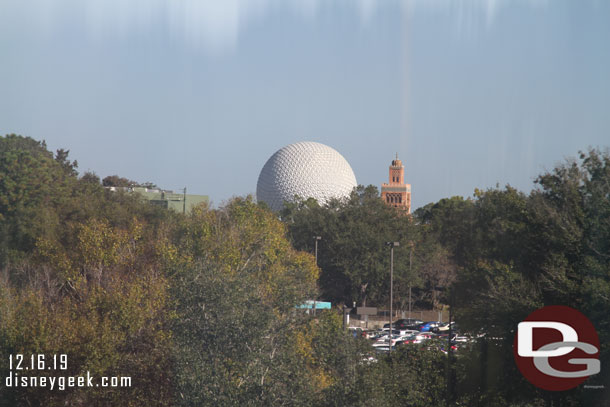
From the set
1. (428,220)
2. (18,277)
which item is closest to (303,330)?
(18,277)

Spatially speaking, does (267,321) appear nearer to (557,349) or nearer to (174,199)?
(557,349)

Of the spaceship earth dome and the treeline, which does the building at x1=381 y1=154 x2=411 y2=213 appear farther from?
the treeline

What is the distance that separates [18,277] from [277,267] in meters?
12.3

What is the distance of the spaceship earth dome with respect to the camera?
80625mm

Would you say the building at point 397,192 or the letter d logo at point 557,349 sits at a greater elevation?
the building at point 397,192

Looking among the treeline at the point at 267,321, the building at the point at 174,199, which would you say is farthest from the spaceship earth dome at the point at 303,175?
the treeline at the point at 267,321

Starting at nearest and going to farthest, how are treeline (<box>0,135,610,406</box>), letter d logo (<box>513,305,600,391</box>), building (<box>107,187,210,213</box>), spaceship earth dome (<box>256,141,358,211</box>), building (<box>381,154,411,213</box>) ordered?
treeline (<box>0,135,610,406</box>), letter d logo (<box>513,305,600,391</box>), building (<box>107,187,210,213</box>), spaceship earth dome (<box>256,141,358,211</box>), building (<box>381,154,411,213</box>)

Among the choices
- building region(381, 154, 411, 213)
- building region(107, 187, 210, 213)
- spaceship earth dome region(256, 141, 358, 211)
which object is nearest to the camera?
building region(107, 187, 210, 213)

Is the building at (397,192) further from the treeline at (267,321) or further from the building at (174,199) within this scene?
the treeline at (267,321)

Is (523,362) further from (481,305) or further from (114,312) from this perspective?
(114,312)

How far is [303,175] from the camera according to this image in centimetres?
8125

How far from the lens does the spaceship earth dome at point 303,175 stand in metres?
80.6

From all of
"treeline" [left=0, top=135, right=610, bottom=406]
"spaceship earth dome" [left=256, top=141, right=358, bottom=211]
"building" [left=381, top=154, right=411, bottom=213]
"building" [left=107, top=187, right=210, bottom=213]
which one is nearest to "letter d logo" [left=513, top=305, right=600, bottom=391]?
"treeline" [left=0, top=135, right=610, bottom=406]

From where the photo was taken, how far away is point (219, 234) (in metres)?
26.5
